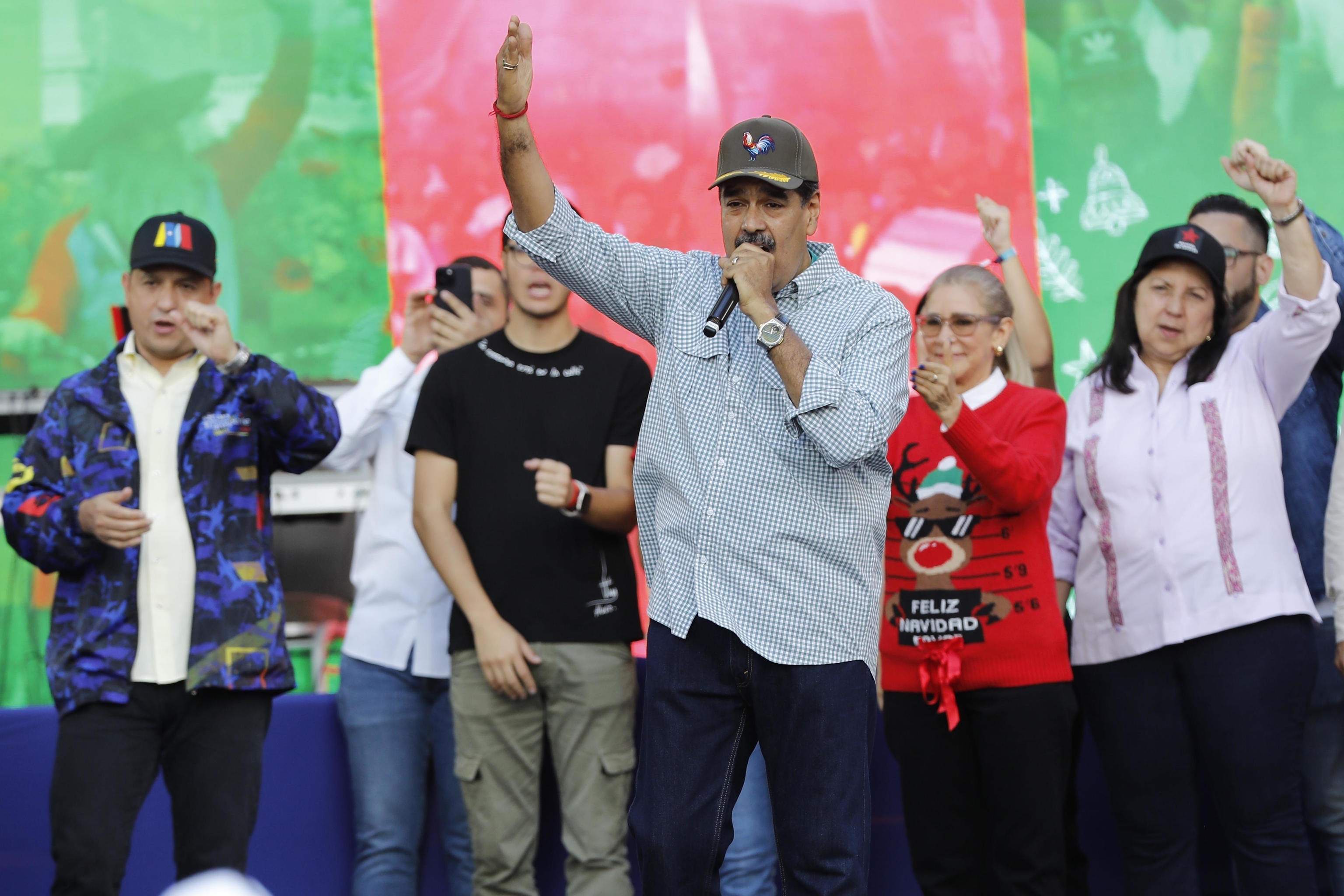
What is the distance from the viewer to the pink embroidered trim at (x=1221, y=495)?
2658 mm

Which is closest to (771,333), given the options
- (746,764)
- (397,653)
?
(746,764)

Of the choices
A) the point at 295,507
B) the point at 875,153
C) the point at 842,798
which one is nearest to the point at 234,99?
the point at 295,507

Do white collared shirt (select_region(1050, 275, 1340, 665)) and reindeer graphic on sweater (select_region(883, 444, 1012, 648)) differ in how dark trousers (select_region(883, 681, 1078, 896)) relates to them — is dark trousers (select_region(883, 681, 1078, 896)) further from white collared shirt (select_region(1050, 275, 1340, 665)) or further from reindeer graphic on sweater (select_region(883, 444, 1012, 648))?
white collared shirt (select_region(1050, 275, 1340, 665))

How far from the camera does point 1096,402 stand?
2.95 m

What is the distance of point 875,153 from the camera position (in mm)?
4680

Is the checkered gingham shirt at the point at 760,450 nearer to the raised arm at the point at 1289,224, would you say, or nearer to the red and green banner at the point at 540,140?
the raised arm at the point at 1289,224

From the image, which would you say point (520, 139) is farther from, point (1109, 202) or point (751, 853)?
point (1109, 202)

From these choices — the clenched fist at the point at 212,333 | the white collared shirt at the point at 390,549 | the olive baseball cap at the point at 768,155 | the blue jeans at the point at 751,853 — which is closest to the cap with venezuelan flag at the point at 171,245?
the clenched fist at the point at 212,333

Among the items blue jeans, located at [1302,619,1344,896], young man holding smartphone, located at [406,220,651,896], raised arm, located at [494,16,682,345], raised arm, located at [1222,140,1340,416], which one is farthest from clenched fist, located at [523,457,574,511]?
blue jeans, located at [1302,619,1344,896]

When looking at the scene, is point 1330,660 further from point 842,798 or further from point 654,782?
point 654,782

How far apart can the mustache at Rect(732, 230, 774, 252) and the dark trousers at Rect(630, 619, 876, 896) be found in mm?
640

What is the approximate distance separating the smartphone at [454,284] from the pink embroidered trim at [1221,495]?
72.9 inches

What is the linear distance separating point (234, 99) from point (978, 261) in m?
2.82

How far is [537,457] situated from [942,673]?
102cm
